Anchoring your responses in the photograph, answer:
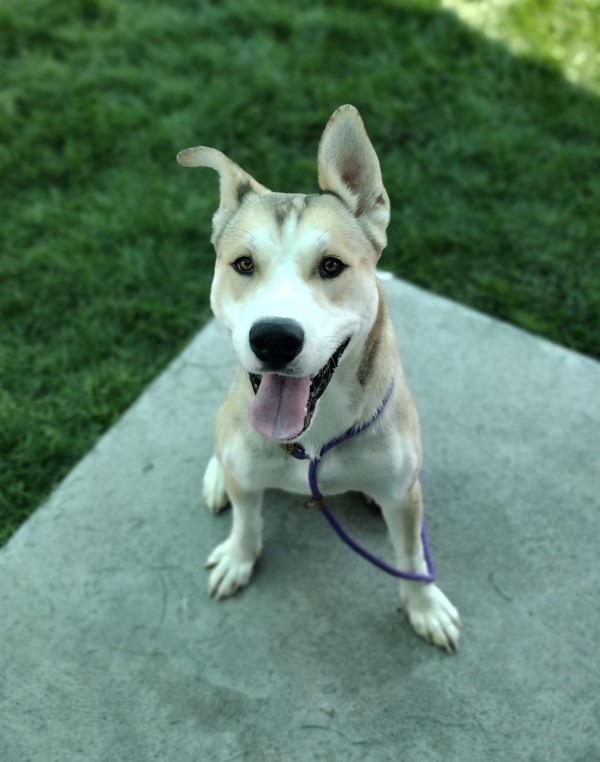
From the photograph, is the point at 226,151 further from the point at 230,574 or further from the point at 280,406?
the point at 280,406

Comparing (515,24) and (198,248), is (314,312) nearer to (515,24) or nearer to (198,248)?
(198,248)

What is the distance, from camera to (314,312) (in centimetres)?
230

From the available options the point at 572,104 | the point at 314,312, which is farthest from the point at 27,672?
the point at 572,104

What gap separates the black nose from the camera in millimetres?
2225

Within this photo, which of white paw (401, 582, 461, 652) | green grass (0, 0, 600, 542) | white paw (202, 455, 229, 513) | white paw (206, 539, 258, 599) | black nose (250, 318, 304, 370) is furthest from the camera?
green grass (0, 0, 600, 542)

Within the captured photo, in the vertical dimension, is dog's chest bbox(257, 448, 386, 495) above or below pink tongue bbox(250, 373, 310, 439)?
below

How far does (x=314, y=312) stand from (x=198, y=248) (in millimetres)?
2502

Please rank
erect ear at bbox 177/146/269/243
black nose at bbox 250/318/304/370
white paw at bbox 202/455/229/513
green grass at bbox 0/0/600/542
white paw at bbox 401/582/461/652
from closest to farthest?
black nose at bbox 250/318/304/370, erect ear at bbox 177/146/269/243, white paw at bbox 401/582/461/652, white paw at bbox 202/455/229/513, green grass at bbox 0/0/600/542

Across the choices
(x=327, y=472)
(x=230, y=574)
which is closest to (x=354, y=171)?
(x=327, y=472)

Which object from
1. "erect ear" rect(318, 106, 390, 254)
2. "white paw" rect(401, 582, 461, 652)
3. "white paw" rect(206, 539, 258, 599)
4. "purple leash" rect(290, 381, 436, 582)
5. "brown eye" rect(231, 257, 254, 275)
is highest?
"erect ear" rect(318, 106, 390, 254)

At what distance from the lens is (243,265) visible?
249 centimetres

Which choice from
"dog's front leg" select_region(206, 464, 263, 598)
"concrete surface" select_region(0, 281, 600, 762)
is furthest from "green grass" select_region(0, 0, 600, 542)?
"dog's front leg" select_region(206, 464, 263, 598)

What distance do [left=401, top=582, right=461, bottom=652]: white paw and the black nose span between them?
1.32 metres

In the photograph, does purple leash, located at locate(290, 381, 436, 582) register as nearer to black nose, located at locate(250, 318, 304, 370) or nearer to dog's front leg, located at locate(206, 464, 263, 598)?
dog's front leg, located at locate(206, 464, 263, 598)
